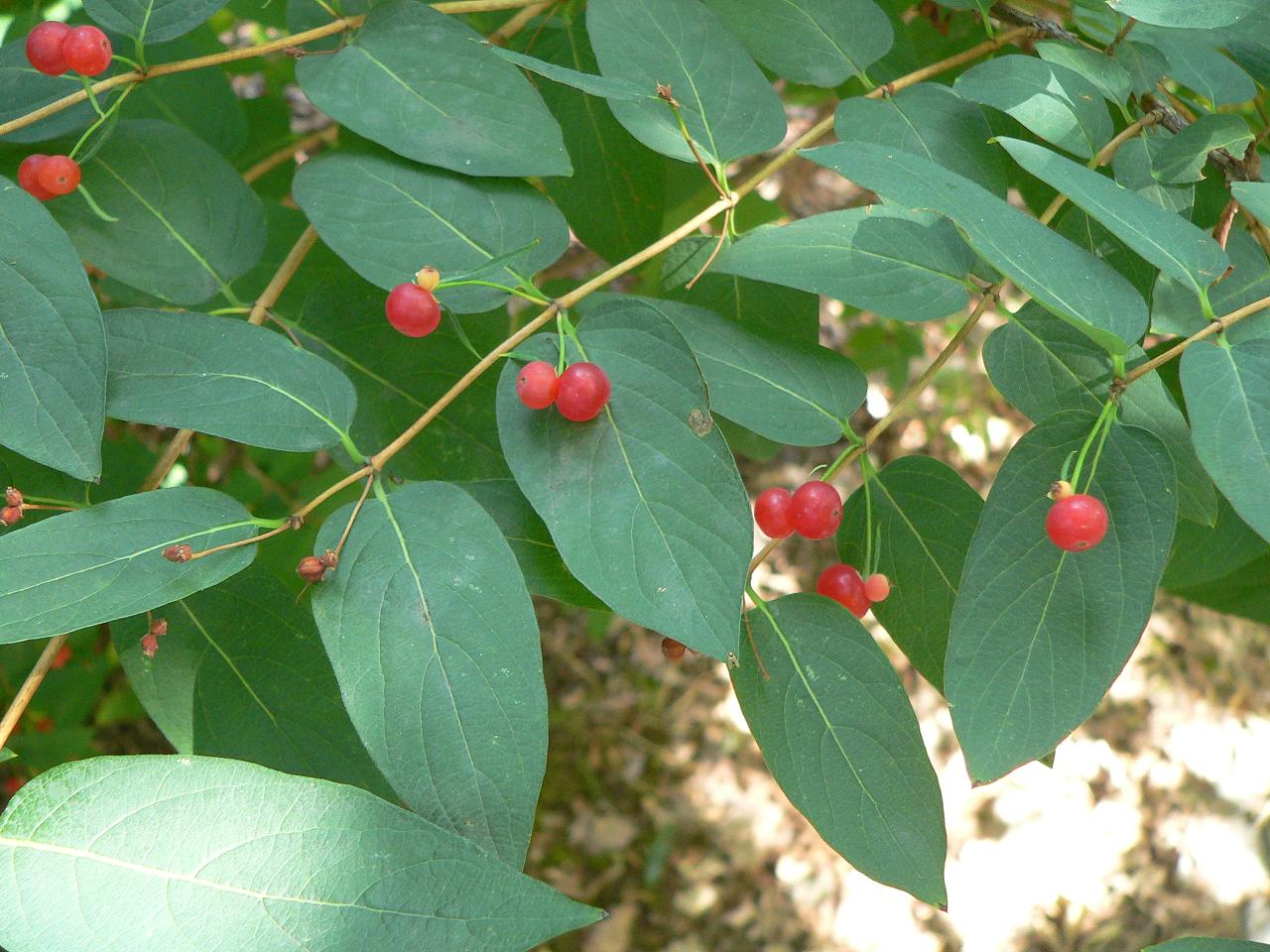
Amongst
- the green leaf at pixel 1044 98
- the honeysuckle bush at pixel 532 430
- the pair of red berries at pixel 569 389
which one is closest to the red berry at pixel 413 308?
the honeysuckle bush at pixel 532 430

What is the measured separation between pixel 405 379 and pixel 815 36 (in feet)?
2.16

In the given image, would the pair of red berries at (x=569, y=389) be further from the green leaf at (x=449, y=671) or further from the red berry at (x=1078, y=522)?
the red berry at (x=1078, y=522)

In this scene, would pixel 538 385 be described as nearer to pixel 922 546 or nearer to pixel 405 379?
pixel 405 379

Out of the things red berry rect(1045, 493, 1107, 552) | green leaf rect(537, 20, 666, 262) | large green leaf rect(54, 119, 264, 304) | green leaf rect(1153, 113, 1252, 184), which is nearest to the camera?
red berry rect(1045, 493, 1107, 552)

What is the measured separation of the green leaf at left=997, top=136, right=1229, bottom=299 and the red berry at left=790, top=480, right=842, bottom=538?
38 centimetres

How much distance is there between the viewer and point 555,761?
3.65 meters

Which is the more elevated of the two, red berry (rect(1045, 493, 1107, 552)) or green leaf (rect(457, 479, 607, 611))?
red berry (rect(1045, 493, 1107, 552))

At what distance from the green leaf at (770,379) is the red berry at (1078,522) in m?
0.25

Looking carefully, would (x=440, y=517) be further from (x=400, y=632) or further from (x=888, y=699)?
(x=888, y=699)

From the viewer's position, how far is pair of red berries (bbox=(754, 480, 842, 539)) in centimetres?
117

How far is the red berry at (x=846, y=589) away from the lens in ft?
3.99

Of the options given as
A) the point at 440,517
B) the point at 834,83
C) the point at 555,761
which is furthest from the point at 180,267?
the point at 555,761

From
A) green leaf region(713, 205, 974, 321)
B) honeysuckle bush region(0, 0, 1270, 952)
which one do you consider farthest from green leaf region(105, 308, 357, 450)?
green leaf region(713, 205, 974, 321)

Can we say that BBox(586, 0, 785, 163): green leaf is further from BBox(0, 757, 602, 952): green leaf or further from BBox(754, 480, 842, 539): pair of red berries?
BBox(0, 757, 602, 952): green leaf
